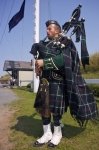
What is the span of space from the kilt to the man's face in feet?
2.44

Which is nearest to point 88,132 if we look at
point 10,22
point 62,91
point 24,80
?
point 62,91

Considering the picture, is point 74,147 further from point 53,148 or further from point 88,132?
point 88,132

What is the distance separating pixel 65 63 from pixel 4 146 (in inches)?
69.4

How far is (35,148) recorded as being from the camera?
16.2 ft

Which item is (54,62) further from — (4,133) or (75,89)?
(4,133)

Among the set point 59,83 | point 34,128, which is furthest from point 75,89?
point 34,128

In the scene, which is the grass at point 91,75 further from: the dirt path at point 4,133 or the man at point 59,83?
the man at point 59,83

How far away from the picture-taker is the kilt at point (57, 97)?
493 cm

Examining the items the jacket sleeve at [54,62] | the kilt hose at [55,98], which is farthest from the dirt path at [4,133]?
the jacket sleeve at [54,62]

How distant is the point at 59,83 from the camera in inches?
195

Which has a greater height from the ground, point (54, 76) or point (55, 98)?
point (54, 76)

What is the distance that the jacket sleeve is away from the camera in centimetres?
477

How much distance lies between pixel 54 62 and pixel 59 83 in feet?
1.29

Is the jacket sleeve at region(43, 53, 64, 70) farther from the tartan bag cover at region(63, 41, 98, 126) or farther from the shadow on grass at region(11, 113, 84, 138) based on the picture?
the shadow on grass at region(11, 113, 84, 138)
